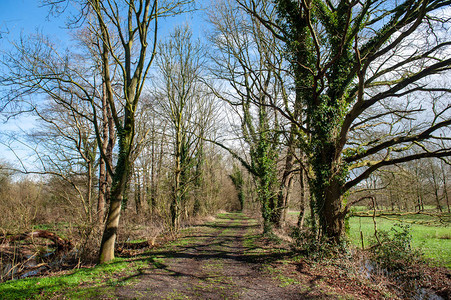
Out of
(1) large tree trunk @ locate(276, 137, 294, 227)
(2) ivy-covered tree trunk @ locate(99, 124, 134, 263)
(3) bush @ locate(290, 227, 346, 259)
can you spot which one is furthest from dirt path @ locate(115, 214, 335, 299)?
(1) large tree trunk @ locate(276, 137, 294, 227)

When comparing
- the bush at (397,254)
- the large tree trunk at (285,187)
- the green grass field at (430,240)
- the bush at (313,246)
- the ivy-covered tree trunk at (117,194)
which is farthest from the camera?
the large tree trunk at (285,187)

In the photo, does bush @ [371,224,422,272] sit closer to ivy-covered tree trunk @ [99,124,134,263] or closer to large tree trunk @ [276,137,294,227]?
large tree trunk @ [276,137,294,227]

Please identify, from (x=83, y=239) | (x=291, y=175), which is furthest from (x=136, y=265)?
(x=291, y=175)

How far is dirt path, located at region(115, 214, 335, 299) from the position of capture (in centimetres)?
506

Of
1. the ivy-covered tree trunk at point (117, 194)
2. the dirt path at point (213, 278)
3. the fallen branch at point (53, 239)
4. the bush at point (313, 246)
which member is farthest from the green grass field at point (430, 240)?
the fallen branch at point (53, 239)

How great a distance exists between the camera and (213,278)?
6.15 metres

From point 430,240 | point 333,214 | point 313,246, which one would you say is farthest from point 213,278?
point 430,240

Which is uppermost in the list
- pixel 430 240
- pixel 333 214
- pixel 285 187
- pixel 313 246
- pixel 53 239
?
pixel 285 187

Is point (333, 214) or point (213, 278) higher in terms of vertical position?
point (333, 214)

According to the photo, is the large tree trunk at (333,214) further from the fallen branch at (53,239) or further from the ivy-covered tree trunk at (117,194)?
the fallen branch at (53,239)

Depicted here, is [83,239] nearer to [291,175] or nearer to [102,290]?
[102,290]

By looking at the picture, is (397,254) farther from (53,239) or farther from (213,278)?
(53,239)

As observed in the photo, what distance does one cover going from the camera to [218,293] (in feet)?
17.0

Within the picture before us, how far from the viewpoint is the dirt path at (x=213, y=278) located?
506cm
